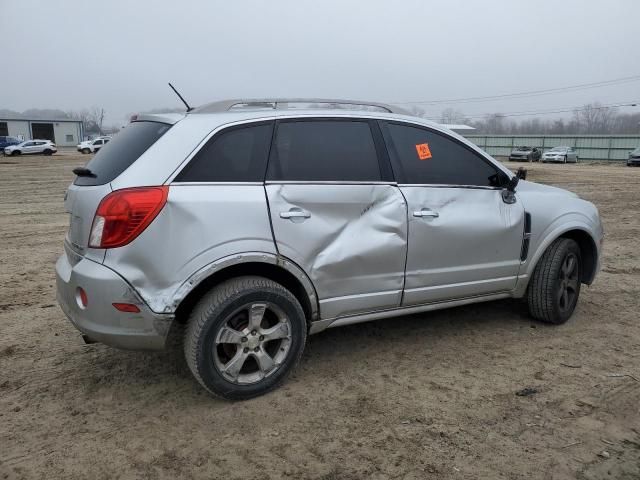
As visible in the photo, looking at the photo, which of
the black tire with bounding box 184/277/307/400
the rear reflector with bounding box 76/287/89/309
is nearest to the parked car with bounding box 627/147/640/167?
the black tire with bounding box 184/277/307/400

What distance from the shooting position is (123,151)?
3.24 m

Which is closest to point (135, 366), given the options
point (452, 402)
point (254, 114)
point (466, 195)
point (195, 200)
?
point (195, 200)

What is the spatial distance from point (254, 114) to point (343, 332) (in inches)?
77.1

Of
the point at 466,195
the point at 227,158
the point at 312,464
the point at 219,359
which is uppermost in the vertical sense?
the point at 227,158

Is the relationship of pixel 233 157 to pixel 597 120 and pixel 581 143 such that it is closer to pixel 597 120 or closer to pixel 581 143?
pixel 581 143

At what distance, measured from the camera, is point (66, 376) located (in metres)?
3.53

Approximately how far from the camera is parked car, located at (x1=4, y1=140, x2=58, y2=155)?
40969 millimetres

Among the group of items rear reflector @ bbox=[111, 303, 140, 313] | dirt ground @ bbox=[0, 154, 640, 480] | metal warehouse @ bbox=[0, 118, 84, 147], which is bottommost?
dirt ground @ bbox=[0, 154, 640, 480]

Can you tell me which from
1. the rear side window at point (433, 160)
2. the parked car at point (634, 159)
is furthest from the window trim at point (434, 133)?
the parked car at point (634, 159)

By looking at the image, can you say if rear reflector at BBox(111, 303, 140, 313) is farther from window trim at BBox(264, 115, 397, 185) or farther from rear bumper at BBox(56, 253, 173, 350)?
window trim at BBox(264, 115, 397, 185)

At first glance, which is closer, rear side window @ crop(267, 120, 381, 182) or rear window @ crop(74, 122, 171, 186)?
rear window @ crop(74, 122, 171, 186)

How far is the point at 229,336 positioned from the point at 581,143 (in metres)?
51.3

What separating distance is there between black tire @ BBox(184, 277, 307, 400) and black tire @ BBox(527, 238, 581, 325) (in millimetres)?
2214

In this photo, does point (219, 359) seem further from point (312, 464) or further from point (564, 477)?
point (564, 477)
